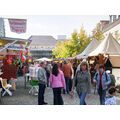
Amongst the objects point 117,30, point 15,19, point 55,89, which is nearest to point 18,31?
point 15,19

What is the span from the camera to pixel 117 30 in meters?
25.2

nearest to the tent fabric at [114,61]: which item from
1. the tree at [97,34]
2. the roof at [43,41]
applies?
the tree at [97,34]

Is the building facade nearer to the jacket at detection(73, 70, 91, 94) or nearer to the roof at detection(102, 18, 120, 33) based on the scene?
the roof at detection(102, 18, 120, 33)

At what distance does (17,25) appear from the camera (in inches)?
362

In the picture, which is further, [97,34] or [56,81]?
[97,34]

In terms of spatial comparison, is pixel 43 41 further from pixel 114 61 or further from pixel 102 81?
pixel 102 81

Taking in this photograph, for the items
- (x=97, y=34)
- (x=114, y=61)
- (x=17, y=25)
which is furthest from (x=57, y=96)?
(x=97, y=34)

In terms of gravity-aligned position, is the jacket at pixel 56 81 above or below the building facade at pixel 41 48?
below

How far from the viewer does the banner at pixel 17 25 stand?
912 centimetres

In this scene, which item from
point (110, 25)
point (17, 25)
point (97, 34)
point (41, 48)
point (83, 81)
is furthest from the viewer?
point (41, 48)

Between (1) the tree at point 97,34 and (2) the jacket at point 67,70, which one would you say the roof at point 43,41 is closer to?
(1) the tree at point 97,34

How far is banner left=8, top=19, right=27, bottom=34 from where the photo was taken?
9.12 m
